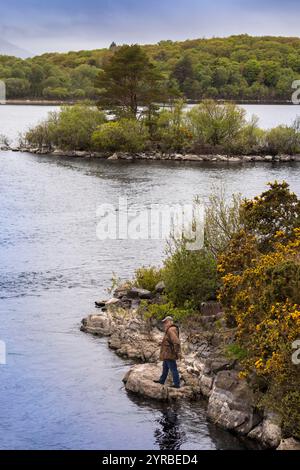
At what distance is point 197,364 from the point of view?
1242 inches

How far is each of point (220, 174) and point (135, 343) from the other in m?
58.0

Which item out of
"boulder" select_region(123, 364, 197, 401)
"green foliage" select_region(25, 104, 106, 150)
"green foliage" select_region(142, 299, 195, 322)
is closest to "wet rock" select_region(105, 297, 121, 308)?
"green foliage" select_region(142, 299, 195, 322)

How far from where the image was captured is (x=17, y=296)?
41844mm

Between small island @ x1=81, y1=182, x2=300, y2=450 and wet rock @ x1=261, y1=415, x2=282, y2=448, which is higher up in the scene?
small island @ x1=81, y1=182, x2=300, y2=450

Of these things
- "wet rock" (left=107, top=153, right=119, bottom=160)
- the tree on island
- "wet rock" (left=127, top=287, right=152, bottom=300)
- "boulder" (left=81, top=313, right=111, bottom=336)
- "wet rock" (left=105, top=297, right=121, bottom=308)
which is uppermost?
the tree on island

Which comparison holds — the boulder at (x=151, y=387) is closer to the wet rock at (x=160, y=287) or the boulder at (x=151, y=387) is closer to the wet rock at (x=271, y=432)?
the wet rock at (x=271, y=432)

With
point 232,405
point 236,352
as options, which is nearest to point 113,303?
point 236,352

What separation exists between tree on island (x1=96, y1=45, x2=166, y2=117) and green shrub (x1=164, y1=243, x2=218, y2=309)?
272ft

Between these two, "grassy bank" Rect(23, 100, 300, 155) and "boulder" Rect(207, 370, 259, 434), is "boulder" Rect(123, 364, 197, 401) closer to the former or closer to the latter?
"boulder" Rect(207, 370, 259, 434)

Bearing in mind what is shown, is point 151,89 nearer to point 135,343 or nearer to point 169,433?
point 135,343

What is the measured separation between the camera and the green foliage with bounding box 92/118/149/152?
108812mm

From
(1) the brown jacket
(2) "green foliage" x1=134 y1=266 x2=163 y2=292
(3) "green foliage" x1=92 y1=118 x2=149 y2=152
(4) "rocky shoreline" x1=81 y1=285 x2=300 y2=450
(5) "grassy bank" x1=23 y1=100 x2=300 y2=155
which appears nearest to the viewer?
(4) "rocky shoreline" x1=81 y1=285 x2=300 y2=450
